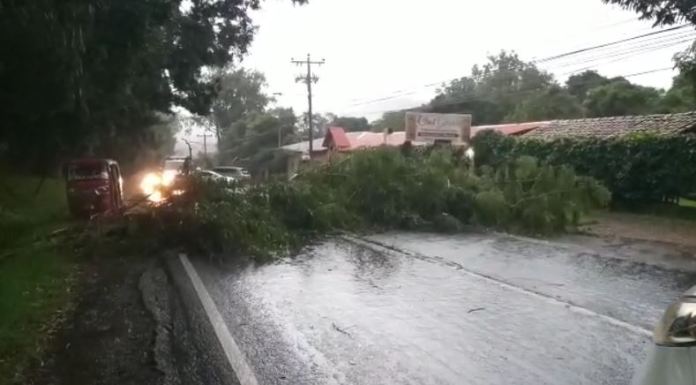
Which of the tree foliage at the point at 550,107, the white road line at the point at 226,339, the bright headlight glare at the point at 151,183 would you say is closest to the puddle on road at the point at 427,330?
the white road line at the point at 226,339

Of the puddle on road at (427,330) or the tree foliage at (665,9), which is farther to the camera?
the tree foliage at (665,9)

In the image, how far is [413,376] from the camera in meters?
5.34

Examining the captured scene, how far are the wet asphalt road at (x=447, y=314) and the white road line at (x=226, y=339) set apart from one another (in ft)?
0.27

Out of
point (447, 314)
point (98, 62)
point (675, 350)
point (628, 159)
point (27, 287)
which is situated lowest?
point (27, 287)

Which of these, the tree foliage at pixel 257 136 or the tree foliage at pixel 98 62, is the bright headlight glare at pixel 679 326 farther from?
the tree foliage at pixel 257 136

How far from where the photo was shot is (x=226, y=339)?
6.50 meters

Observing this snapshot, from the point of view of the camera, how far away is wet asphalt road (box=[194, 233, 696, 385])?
554 centimetres

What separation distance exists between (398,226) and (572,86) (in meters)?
50.6

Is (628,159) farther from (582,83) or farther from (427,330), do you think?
(582,83)

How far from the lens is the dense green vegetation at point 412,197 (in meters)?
15.7

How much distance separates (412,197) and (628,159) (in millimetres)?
9870

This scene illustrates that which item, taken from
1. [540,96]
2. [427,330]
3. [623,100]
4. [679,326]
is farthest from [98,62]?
[540,96]

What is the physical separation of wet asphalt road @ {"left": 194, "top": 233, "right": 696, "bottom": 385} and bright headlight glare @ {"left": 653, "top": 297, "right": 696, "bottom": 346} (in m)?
2.43

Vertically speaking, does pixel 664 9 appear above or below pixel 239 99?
below
